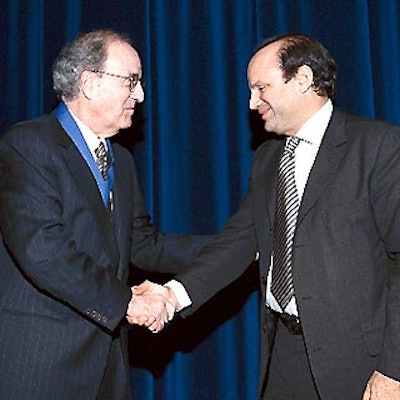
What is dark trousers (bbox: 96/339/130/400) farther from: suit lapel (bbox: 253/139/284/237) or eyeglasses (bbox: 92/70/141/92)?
eyeglasses (bbox: 92/70/141/92)

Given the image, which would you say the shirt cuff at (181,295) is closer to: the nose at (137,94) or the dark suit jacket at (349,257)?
the dark suit jacket at (349,257)

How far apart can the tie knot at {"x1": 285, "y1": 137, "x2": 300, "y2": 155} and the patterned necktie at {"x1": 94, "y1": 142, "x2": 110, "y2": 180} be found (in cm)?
61

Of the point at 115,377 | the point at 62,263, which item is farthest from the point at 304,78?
the point at 115,377

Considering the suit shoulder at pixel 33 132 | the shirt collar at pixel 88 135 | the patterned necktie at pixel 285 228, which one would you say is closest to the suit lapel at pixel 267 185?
the patterned necktie at pixel 285 228

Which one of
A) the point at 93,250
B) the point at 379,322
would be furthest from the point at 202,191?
the point at 379,322

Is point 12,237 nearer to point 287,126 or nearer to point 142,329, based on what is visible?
point 287,126

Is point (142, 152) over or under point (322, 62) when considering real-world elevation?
under

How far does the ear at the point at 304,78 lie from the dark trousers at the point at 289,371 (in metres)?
0.78

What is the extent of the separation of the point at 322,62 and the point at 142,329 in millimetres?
1619

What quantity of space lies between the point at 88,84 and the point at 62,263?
25.7 inches

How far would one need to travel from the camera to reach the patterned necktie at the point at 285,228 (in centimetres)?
232

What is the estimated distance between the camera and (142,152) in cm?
338

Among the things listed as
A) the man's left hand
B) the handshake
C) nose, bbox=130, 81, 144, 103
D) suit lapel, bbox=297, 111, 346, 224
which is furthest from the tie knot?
the man's left hand

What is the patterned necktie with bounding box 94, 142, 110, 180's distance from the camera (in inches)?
97.1
